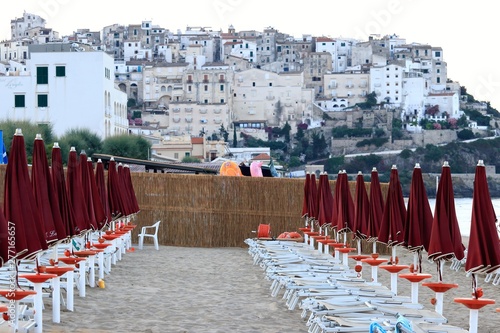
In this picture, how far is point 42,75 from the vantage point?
51.1 metres

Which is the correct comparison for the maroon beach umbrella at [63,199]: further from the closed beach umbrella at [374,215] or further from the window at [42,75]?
the window at [42,75]

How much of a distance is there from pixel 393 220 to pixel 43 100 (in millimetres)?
40689

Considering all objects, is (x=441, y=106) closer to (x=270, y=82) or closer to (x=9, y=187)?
(x=270, y=82)

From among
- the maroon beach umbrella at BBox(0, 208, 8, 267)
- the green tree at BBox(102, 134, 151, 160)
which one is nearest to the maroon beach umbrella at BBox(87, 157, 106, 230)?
the maroon beach umbrella at BBox(0, 208, 8, 267)

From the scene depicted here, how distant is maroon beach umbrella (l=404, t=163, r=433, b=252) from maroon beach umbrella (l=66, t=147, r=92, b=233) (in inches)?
159

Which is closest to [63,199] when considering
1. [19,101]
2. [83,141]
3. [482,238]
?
[482,238]

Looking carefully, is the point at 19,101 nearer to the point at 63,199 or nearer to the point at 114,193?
the point at 114,193

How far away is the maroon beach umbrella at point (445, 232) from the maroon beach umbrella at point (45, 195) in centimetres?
382

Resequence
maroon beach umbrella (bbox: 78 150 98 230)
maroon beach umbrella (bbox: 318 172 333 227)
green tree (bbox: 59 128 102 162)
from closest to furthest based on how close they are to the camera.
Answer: maroon beach umbrella (bbox: 78 150 98 230) → maroon beach umbrella (bbox: 318 172 333 227) → green tree (bbox: 59 128 102 162)

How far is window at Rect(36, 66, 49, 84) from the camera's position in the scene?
167 feet

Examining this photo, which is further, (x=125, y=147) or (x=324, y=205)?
(x=125, y=147)

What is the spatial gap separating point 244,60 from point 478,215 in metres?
142

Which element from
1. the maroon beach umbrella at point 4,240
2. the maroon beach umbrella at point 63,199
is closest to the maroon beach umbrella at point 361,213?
the maroon beach umbrella at point 63,199

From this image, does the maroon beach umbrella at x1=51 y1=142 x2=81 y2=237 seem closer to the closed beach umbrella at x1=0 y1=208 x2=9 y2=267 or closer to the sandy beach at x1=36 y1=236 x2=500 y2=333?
the sandy beach at x1=36 y1=236 x2=500 y2=333
